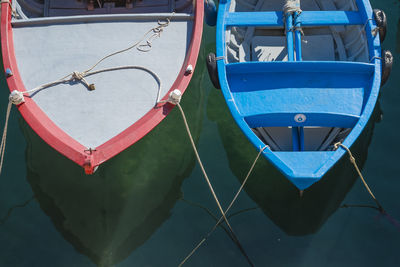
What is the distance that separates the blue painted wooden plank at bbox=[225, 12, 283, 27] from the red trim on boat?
1.02 m

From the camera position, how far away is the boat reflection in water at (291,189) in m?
8.30

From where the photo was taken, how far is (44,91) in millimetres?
8023

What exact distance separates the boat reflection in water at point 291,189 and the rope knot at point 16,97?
3653 mm

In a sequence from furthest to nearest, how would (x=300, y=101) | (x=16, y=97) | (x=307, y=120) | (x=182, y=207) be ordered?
(x=182, y=207) → (x=300, y=101) → (x=307, y=120) → (x=16, y=97)

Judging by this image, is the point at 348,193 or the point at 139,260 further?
the point at 348,193

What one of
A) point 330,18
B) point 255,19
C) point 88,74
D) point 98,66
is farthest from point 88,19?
point 330,18

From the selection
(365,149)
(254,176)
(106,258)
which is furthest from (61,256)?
(365,149)

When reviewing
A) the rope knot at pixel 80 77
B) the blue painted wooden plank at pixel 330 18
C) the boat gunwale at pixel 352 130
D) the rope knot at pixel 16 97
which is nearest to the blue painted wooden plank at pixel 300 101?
the boat gunwale at pixel 352 130

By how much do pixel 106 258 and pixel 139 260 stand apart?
0.53 m

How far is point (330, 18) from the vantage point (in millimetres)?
9125

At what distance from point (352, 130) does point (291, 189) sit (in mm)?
1537

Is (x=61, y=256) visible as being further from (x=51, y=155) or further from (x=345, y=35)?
(x=345, y=35)

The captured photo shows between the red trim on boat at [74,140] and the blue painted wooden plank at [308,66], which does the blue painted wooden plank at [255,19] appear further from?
the blue painted wooden plank at [308,66]

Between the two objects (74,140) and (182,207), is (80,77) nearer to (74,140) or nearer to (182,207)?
(74,140)
